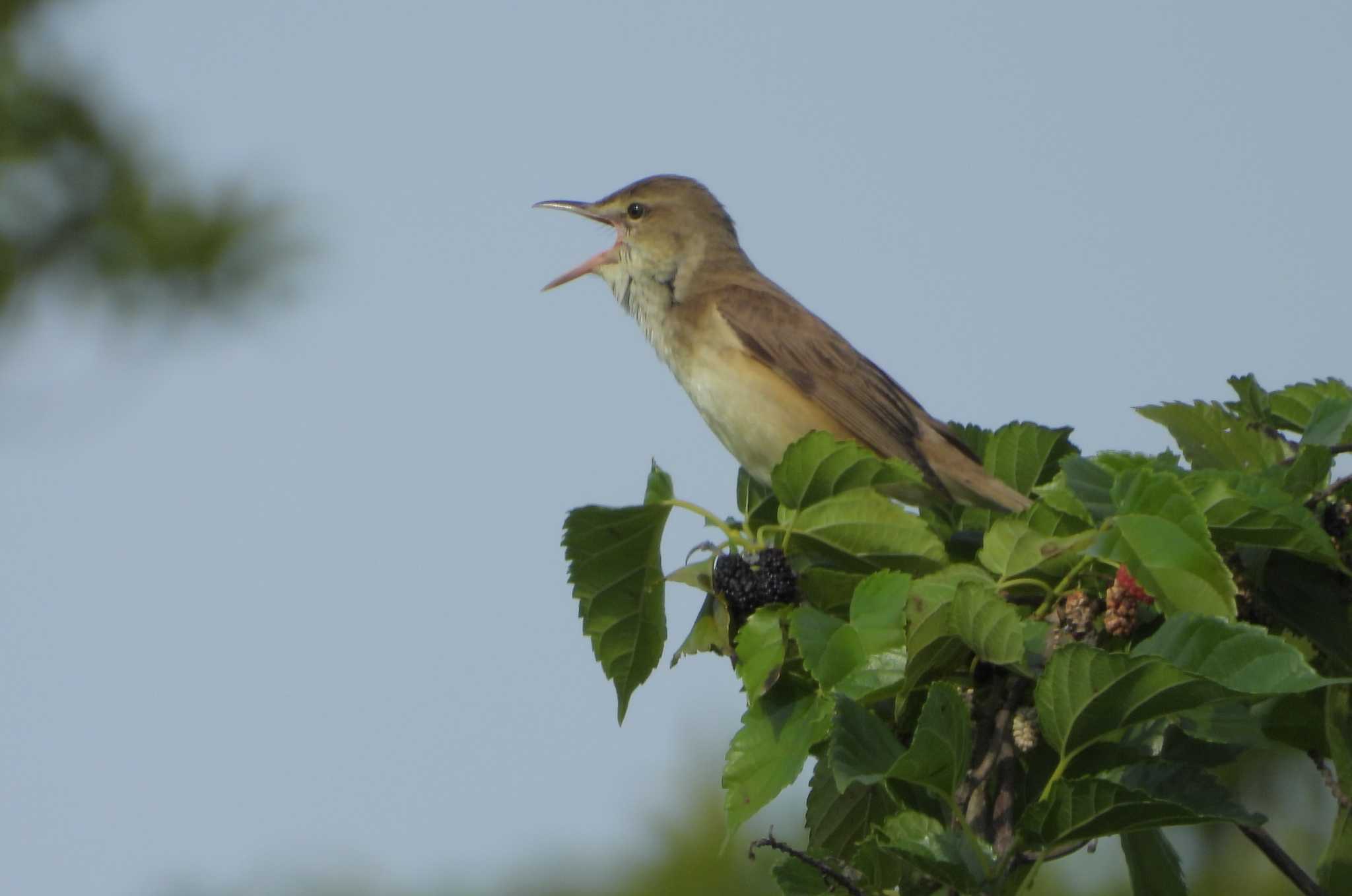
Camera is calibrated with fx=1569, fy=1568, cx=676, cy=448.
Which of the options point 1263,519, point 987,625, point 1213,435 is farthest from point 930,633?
point 1213,435

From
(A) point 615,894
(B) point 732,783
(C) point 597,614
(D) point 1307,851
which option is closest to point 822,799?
(B) point 732,783

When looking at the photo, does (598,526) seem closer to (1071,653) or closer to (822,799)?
(822,799)

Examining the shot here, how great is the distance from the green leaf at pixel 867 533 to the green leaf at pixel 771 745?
0.77 feet

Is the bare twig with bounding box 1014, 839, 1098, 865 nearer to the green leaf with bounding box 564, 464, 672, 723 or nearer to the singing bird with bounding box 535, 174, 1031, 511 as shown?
the green leaf with bounding box 564, 464, 672, 723

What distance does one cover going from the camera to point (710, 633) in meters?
2.30

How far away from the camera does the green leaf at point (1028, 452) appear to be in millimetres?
2531

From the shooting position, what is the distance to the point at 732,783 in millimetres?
1994

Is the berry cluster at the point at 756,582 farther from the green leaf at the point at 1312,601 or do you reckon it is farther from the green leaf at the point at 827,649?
the green leaf at the point at 1312,601

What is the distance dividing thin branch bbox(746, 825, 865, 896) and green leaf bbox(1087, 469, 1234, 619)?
1.59ft

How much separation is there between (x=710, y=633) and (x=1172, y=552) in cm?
74

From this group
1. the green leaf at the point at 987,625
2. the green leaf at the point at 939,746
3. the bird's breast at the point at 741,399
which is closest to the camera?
the green leaf at the point at 939,746

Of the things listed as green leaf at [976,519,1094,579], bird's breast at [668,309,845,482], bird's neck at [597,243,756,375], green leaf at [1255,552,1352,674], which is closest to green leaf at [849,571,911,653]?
green leaf at [976,519,1094,579]

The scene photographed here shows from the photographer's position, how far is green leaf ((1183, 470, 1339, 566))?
1.84 meters

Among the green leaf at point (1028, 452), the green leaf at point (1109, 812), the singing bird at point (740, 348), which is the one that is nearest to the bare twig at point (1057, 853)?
the green leaf at point (1109, 812)
